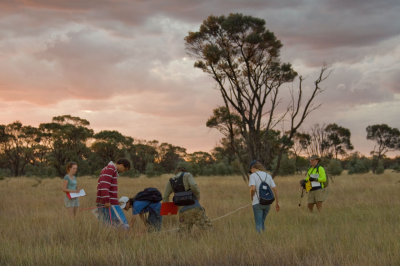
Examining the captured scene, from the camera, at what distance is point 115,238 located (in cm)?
709

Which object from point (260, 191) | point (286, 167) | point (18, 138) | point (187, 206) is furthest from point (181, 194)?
point (18, 138)

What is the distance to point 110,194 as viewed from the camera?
7668mm

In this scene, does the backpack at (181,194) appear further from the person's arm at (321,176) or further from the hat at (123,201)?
the person's arm at (321,176)

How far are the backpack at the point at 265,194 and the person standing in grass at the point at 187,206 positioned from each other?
114cm

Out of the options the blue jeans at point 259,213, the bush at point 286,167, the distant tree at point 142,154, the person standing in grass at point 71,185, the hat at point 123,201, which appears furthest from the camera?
the distant tree at point 142,154

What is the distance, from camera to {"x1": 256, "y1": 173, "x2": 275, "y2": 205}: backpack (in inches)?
297

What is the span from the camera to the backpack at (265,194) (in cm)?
755

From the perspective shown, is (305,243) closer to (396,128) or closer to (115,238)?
(115,238)

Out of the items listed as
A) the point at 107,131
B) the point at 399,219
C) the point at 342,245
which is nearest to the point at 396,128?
the point at 107,131

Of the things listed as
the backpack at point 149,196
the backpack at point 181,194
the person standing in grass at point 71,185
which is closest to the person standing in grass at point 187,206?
the backpack at point 181,194

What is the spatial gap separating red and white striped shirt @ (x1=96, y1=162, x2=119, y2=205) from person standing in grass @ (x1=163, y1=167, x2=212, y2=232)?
3.39ft

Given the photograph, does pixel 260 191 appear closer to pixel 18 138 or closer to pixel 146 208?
pixel 146 208

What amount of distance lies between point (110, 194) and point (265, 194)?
294cm

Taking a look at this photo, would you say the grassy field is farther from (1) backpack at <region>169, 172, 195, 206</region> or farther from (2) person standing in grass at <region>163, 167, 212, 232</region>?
(1) backpack at <region>169, 172, 195, 206</region>
